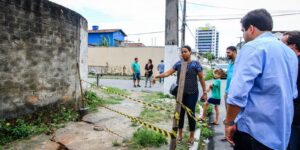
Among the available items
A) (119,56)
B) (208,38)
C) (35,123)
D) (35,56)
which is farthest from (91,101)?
(208,38)

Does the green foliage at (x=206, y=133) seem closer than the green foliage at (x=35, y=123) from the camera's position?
No

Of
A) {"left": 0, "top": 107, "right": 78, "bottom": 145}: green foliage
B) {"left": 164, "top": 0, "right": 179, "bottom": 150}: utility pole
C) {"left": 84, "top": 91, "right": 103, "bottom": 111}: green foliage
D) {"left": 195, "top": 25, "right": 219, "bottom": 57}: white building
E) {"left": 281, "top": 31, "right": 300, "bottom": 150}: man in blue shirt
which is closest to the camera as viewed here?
{"left": 281, "top": 31, "right": 300, "bottom": 150}: man in blue shirt

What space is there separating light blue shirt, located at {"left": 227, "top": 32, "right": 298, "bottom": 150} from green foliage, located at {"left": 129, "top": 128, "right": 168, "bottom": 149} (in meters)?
3.03

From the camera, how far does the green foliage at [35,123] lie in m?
5.27

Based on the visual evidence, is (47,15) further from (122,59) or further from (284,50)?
(122,59)

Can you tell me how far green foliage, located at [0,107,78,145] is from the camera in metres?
5.27

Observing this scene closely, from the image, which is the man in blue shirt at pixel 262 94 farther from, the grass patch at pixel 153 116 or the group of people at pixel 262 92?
the grass patch at pixel 153 116

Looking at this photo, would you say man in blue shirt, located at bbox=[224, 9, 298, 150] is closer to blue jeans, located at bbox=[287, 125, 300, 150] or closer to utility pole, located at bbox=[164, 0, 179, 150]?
blue jeans, located at bbox=[287, 125, 300, 150]

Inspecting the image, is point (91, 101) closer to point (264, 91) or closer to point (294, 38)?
point (294, 38)

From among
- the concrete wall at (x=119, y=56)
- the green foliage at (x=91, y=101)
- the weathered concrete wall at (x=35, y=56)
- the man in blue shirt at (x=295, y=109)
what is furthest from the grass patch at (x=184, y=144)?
the concrete wall at (x=119, y=56)

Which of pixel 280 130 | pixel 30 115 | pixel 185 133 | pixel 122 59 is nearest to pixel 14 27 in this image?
pixel 30 115

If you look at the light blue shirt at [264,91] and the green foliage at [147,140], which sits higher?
the light blue shirt at [264,91]

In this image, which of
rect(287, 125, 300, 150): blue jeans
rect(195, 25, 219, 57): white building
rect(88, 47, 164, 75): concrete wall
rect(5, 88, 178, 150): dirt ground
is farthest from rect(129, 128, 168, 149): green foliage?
rect(195, 25, 219, 57): white building

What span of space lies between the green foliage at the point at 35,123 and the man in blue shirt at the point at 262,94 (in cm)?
450
